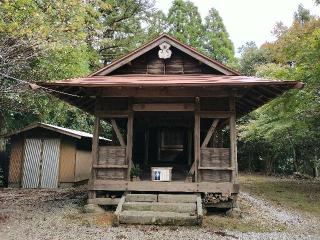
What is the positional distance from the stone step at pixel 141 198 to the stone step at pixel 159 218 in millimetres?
1105

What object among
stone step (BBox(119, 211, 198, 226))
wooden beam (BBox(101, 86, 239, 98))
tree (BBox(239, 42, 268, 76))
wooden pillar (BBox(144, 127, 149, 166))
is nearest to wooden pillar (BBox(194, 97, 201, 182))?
wooden beam (BBox(101, 86, 239, 98))

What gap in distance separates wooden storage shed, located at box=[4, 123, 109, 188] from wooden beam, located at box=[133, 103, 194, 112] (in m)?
6.89

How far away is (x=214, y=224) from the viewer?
9.26 m

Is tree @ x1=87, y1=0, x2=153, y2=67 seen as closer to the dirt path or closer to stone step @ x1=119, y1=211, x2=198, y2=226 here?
the dirt path

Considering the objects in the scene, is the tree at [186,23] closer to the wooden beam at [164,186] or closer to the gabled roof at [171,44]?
the gabled roof at [171,44]

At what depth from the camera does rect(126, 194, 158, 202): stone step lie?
10.4 metres

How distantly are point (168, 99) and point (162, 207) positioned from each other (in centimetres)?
360

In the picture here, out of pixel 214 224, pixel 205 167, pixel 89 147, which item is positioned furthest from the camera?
pixel 89 147

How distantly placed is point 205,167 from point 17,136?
36.5ft

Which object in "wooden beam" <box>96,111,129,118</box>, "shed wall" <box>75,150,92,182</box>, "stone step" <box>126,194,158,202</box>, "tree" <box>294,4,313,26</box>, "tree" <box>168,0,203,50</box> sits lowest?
"stone step" <box>126,194,158,202</box>

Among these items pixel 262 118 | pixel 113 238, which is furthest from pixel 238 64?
pixel 113 238

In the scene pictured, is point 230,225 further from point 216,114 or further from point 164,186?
point 216,114

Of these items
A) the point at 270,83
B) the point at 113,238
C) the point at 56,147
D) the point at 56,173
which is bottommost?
the point at 113,238

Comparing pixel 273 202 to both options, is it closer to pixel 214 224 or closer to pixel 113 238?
pixel 214 224
